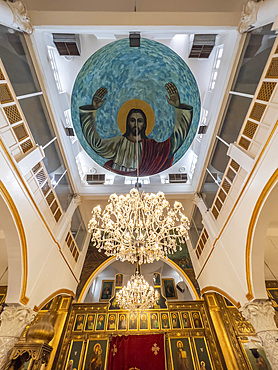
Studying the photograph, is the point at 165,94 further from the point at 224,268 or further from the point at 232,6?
the point at 224,268

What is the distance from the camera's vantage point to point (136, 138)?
31.1 ft

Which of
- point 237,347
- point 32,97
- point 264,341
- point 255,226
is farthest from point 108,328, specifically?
point 32,97

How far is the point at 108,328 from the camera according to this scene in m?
7.74

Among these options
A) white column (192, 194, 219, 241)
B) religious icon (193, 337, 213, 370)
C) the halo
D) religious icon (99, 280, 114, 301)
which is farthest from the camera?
religious icon (99, 280, 114, 301)

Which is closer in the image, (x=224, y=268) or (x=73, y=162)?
(x=224, y=268)

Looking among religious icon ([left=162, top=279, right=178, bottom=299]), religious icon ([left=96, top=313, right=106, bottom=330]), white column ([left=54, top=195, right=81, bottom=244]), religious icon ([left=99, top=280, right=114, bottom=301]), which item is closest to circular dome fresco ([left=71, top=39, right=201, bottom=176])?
white column ([left=54, top=195, right=81, bottom=244])

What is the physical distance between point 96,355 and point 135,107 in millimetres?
10910

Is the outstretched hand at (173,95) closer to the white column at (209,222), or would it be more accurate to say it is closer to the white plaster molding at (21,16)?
the white column at (209,222)

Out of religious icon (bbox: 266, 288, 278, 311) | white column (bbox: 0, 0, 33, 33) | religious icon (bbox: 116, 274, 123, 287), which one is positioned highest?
white column (bbox: 0, 0, 33, 33)

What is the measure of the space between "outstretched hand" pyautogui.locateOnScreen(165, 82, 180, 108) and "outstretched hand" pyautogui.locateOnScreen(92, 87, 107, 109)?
3054 millimetres

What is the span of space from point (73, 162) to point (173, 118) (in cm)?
550

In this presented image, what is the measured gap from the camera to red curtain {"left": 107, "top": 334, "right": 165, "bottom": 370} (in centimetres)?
669

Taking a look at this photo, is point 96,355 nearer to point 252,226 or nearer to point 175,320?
point 175,320

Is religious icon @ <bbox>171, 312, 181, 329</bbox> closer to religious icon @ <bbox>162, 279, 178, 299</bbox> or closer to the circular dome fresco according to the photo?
religious icon @ <bbox>162, 279, 178, 299</bbox>
